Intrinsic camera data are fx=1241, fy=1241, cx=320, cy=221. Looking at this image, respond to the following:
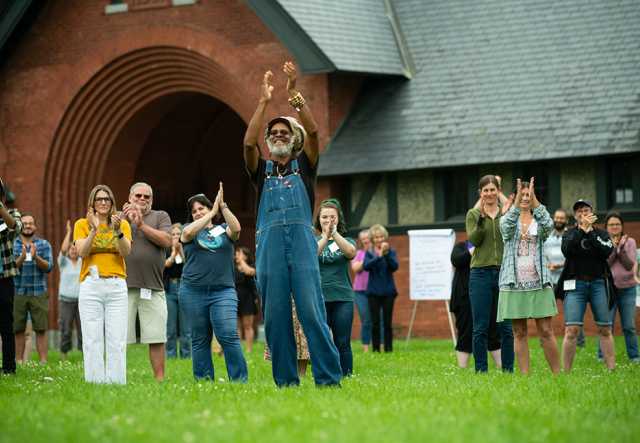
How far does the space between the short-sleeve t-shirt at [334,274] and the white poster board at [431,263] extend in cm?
908

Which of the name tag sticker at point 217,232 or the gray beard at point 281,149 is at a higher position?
the gray beard at point 281,149

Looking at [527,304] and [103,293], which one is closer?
[103,293]

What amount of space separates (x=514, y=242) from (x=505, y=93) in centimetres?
1302

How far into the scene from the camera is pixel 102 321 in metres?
11.9

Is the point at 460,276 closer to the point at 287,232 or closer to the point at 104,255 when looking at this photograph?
the point at 104,255

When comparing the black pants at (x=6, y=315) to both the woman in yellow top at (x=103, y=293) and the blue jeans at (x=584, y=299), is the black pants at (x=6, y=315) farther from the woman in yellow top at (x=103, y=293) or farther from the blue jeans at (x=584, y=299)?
the blue jeans at (x=584, y=299)

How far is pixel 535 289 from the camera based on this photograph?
12.5 m

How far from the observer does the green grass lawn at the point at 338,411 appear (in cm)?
717

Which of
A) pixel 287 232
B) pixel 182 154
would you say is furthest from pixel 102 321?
pixel 182 154

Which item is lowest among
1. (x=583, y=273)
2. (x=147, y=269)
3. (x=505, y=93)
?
(x=583, y=273)

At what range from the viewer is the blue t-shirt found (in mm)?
12164

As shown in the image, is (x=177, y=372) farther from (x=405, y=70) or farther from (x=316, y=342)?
(x=405, y=70)

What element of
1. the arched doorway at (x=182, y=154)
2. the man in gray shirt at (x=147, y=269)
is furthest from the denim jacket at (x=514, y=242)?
the arched doorway at (x=182, y=154)

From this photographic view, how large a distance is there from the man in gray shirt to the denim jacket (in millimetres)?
3423
